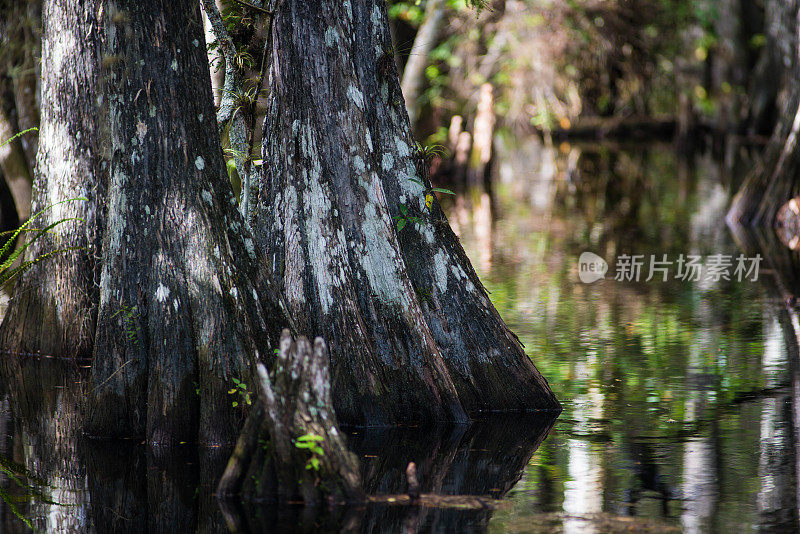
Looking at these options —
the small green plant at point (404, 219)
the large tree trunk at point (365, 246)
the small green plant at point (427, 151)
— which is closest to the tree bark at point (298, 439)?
the large tree trunk at point (365, 246)

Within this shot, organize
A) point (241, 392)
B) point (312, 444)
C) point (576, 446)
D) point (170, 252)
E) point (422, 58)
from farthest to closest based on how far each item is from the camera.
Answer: point (422, 58) → point (576, 446) → point (170, 252) → point (241, 392) → point (312, 444)

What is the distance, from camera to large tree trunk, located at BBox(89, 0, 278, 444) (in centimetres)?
657

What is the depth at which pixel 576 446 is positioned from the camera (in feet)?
22.3

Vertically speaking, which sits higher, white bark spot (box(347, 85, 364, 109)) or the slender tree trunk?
the slender tree trunk

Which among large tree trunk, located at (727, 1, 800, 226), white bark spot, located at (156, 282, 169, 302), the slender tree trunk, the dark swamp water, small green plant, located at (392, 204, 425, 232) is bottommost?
the dark swamp water

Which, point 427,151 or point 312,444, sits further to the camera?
point 427,151

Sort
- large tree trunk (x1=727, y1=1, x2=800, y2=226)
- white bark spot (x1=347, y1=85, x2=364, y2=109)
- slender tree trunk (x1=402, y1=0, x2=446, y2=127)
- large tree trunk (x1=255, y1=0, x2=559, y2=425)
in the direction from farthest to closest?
1. slender tree trunk (x1=402, y1=0, x2=446, y2=127)
2. large tree trunk (x1=727, y1=1, x2=800, y2=226)
3. white bark spot (x1=347, y1=85, x2=364, y2=109)
4. large tree trunk (x1=255, y1=0, x2=559, y2=425)

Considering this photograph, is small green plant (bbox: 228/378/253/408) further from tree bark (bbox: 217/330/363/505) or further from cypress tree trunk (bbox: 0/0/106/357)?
cypress tree trunk (bbox: 0/0/106/357)

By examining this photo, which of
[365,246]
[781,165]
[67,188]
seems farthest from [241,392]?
[781,165]

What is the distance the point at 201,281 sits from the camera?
658 centimetres

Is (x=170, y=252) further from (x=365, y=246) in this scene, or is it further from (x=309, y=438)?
(x=309, y=438)

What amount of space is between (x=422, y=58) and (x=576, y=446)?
53.6 ft

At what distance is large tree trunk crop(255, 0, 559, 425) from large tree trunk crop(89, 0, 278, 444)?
0.56 meters

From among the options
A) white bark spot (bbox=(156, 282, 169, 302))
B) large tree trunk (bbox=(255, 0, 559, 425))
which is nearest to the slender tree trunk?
large tree trunk (bbox=(255, 0, 559, 425))
